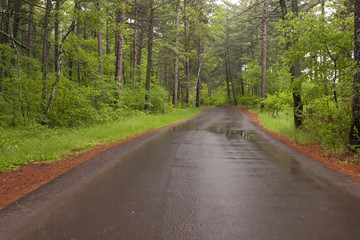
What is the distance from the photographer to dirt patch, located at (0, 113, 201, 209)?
4.11 metres

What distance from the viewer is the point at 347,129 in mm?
7039

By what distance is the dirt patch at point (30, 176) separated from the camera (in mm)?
4113

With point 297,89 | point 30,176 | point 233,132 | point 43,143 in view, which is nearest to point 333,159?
point 297,89

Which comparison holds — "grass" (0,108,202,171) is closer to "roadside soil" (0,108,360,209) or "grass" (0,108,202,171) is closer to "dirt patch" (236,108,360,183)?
"roadside soil" (0,108,360,209)

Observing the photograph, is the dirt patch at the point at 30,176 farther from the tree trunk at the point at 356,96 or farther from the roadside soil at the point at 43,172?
the tree trunk at the point at 356,96

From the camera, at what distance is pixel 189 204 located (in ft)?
11.7

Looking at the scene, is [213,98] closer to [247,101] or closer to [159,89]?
[247,101]

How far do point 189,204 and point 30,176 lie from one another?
4.00 meters

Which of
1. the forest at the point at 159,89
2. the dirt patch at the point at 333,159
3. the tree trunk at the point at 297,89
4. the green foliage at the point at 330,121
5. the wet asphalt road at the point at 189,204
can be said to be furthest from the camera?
the tree trunk at the point at 297,89

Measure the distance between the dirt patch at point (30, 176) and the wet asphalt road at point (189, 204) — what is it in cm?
32

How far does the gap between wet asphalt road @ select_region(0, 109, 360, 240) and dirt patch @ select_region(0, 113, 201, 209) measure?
323 mm

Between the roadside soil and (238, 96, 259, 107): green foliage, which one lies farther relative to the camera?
(238, 96, 259, 107): green foliage

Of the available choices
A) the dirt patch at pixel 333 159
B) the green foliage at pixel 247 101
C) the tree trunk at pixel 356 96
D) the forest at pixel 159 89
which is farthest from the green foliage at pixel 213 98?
the tree trunk at pixel 356 96

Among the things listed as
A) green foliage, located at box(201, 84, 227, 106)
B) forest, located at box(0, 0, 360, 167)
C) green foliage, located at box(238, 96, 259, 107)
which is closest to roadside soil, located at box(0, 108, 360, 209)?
forest, located at box(0, 0, 360, 167)
